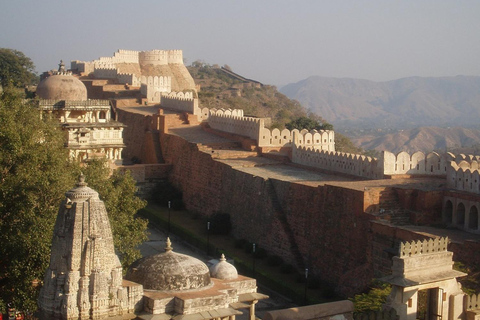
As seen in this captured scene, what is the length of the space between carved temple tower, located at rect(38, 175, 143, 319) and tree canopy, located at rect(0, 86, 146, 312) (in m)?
3.41

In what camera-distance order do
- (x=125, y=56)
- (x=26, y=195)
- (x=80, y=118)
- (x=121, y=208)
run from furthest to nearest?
(x=125, y=56) < (x=80, y=118) < (x=121, y=208) < (x=26, y=195)

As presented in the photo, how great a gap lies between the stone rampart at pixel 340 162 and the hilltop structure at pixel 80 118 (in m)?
5.45

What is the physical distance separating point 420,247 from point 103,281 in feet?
13.7

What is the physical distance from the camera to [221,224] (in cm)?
2312

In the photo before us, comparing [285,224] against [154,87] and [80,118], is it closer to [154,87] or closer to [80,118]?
[80,118]

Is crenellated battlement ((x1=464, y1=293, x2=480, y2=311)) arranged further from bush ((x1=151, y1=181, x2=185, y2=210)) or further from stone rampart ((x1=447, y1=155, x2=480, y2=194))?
bush ((x1=151, y1=181, x2=185, y2=210))

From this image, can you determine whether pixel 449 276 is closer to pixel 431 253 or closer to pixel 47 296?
pixel 431 253

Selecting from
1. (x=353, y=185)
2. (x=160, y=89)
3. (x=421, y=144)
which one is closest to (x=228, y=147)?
(x=353, y=185)

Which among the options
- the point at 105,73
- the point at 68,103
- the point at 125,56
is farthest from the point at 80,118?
the point at 125,56

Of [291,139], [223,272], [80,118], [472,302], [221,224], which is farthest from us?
[291,139]

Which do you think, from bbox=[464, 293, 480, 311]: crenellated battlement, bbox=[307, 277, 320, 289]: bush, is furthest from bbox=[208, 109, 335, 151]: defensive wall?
bbox=[464, 293, 480, 311]: crenellated battlement

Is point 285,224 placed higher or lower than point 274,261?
higher

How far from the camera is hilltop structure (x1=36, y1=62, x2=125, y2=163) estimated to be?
24484mm

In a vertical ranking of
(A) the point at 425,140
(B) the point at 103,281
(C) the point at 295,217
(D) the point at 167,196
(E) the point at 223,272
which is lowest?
(A) the point at 425,140
